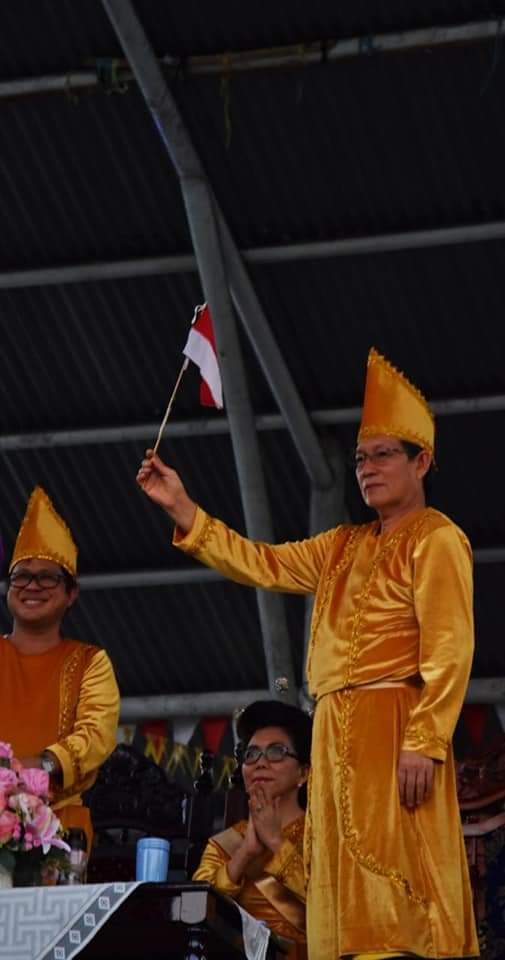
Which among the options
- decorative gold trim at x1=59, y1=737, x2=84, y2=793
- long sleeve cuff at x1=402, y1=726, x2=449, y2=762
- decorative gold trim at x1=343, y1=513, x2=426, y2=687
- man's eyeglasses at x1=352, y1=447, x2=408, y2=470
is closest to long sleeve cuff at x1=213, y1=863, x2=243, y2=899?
decorative gold trim at x1=59, y1=737, x2=84, y2=793

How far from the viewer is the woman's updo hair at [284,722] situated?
17.3 ft

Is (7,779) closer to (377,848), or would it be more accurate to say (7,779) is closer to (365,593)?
(377,848)

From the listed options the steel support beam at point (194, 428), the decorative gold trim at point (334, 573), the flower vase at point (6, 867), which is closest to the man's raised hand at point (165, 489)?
the decorative gold trim at point (334, 573)

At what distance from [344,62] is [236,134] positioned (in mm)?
642

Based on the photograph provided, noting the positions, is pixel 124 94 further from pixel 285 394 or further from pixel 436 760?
pixel 436 760

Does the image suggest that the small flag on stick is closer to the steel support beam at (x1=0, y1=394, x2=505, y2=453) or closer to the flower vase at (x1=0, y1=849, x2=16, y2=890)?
the flower vase at (x1=0, y1=849, x2=16, y2=890)

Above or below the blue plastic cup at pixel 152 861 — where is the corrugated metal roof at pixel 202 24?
above

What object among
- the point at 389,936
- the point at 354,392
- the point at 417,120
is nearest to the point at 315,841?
the point at 389,936

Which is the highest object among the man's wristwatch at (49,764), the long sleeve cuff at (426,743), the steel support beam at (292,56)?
the steel support beam at (292,56)

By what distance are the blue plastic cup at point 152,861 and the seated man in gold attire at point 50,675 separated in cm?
102

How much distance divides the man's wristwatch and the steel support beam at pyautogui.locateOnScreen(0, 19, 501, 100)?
176 inches

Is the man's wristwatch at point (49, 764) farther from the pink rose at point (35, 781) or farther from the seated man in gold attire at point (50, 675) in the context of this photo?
the pink rose at point (35, 781)

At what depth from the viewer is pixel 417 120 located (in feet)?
28.8

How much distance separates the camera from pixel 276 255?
944 centimetres
